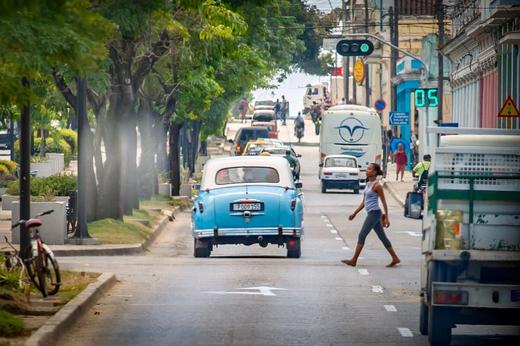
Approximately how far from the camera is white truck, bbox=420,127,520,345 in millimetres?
14938

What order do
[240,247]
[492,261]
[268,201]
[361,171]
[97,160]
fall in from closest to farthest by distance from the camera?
1. [492,261]
2. [268,201]
3. [240,247]
4. [97,160]
5. [361,171]

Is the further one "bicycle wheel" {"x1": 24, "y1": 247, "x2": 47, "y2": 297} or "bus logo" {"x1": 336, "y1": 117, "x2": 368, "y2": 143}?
"bus logo" {"x1": 336, "y1": 117, "x2": 368, "y2": 143}

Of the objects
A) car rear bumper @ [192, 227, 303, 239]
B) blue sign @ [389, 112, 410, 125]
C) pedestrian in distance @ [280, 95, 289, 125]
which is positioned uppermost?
pedestrian in distance @ [280, 95, 289, 125]

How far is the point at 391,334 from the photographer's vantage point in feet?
56.6

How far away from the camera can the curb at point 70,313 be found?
15.8 meters

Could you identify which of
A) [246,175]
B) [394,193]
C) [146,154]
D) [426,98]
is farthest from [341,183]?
[246,175]

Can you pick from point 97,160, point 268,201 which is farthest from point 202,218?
point 97,160

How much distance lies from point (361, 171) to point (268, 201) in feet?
125

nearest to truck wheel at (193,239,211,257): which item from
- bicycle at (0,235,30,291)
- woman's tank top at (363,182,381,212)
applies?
woman's tank top at (363,182,381,212)

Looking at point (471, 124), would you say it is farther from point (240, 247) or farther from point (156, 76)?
point (240, 247)

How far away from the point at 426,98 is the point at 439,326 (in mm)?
43124

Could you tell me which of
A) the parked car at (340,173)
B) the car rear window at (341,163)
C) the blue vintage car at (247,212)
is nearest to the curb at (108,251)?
the blue vintage car at (247,212)

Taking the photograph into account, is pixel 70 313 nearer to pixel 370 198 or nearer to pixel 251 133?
pixel 370 198

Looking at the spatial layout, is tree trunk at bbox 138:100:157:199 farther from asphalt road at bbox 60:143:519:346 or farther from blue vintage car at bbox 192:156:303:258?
blue vintage car at bbox 192:156:303:258
